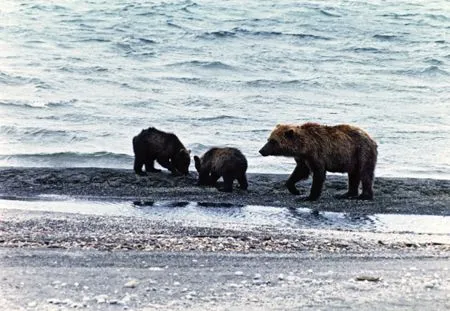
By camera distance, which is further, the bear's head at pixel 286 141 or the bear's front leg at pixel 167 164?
the bear's front leg at pixel 167 164

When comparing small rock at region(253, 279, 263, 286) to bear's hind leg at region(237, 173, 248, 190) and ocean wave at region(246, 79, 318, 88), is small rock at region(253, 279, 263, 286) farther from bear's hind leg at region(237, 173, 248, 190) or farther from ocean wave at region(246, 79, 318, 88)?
ocean wave at region(246, 79, 318, 88)

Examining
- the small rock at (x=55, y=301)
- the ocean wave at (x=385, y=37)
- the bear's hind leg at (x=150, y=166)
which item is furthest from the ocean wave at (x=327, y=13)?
the small rock at (x=55, y=301)

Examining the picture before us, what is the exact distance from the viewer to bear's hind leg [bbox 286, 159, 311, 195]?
12484 mm

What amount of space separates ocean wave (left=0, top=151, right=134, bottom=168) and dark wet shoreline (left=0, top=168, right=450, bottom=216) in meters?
Answer: 1.34

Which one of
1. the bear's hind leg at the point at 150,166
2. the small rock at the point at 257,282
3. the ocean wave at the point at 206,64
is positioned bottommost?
the ocean wave at the point at 206,64

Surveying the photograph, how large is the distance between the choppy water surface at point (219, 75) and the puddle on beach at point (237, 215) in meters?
3.44

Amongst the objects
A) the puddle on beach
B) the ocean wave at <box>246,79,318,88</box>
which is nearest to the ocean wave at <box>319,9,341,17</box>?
the ocean wave at <box>246,79,318,88</box>

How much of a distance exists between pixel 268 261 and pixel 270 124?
11634 mm

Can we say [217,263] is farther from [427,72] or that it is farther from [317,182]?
[427,72]

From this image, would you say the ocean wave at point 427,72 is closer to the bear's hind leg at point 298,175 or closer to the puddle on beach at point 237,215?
the bear's hind leg at point 298,175

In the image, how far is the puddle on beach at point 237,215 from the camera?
1077 cm

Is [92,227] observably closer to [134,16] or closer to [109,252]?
[109,252]

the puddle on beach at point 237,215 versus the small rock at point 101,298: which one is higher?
the small rock at point 101,298

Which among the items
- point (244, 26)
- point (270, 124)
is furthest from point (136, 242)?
point (244, 26)
